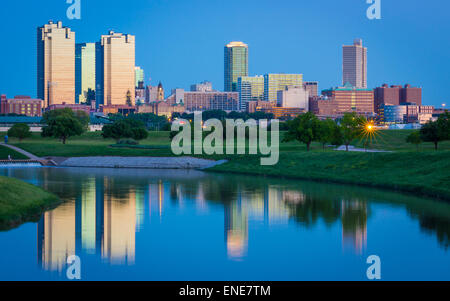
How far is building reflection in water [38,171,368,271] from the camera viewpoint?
2541 cm

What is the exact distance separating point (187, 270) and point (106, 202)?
18739 millimetres

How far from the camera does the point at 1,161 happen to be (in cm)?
7556

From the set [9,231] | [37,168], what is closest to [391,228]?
[9,231]

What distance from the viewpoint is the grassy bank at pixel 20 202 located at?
29808mm

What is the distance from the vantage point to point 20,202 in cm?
3328

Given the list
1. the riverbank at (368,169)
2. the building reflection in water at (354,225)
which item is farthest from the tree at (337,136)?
the building reflection in water at (354,225)

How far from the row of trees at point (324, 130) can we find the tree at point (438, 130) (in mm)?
8518

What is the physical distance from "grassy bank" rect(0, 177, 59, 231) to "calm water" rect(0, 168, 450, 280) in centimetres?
76

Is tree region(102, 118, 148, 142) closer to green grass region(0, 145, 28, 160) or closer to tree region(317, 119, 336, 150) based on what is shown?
green grass region(0, 145, 28, 160)

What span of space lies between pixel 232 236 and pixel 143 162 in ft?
156

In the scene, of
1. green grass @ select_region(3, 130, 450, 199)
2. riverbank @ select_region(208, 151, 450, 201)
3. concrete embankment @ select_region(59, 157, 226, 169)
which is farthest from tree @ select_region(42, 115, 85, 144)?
riverbank @ select_region(208, 151, 450, 201)

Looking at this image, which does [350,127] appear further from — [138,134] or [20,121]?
[20,121]

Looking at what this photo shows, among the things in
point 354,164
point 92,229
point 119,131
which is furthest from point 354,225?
point 119,131

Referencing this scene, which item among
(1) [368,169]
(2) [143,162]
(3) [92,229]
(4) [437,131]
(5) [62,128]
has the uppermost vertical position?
(5) [62,128]
